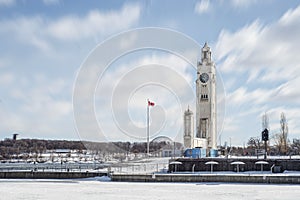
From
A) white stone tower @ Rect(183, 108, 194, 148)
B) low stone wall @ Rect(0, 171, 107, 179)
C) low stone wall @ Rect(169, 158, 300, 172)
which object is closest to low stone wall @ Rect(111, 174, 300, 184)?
low stone wall @ Rect(0, 171, 107, 179)

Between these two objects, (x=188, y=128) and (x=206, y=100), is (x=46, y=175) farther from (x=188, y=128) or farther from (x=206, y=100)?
(x=206, y=100)

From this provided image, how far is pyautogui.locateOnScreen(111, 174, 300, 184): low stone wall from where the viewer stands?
33.0m

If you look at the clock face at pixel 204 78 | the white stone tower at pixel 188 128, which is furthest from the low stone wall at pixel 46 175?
the clock face at pixel 204 78

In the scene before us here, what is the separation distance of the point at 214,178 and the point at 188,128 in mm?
39409

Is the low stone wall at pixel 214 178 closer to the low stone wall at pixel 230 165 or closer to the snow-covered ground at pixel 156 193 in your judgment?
the snow-covered ground at pixel 156 193

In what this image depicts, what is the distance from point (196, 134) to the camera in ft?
249

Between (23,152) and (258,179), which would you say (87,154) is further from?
(258,179)

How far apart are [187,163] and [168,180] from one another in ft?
37.7

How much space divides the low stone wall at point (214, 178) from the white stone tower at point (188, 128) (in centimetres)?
3295

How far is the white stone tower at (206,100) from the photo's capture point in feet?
250

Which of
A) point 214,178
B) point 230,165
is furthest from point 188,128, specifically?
point 214,178

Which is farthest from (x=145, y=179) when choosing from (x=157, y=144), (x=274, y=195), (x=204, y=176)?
(x=157, y=144)

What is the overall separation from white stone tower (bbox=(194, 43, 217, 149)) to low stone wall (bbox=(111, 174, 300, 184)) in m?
39.0

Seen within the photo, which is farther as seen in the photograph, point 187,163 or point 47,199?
point 187,163
